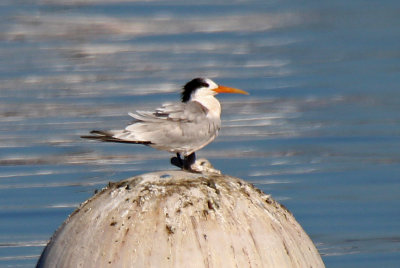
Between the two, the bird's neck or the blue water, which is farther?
the blue water

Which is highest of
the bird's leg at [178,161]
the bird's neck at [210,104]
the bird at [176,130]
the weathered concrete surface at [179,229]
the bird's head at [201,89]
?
the bird's head at [201,89]

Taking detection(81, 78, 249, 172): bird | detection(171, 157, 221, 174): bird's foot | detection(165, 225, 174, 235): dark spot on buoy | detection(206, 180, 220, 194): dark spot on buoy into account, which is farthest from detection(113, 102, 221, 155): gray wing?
detection(165, 225, 174, 235): dark spot on buoy

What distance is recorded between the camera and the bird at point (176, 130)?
408 inches

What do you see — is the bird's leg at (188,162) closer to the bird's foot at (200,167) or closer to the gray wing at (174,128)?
the bird's foot at (200,167)

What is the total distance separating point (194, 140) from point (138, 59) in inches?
704

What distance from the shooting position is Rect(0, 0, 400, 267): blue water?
1983cm

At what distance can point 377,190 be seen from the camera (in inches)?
811

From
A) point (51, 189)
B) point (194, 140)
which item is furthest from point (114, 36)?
point (194, 140)

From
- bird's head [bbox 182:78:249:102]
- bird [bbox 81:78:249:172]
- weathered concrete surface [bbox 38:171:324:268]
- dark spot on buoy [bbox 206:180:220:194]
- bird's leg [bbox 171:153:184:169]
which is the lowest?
weathered concrete surface [bbox 38:171:324:268]

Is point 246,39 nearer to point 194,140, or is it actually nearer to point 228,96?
point 228,96

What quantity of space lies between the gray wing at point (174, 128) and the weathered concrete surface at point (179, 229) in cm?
123


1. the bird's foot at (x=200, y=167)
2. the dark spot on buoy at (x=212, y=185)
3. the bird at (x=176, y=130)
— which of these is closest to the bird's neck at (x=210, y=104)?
the bird at (x=176, y=130)

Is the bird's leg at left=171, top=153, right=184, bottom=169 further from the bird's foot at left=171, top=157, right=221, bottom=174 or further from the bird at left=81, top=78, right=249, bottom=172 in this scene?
the bird's foot at left=171, top=157, right=221, bottom=174

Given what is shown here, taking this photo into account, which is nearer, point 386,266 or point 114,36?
point 386,266
